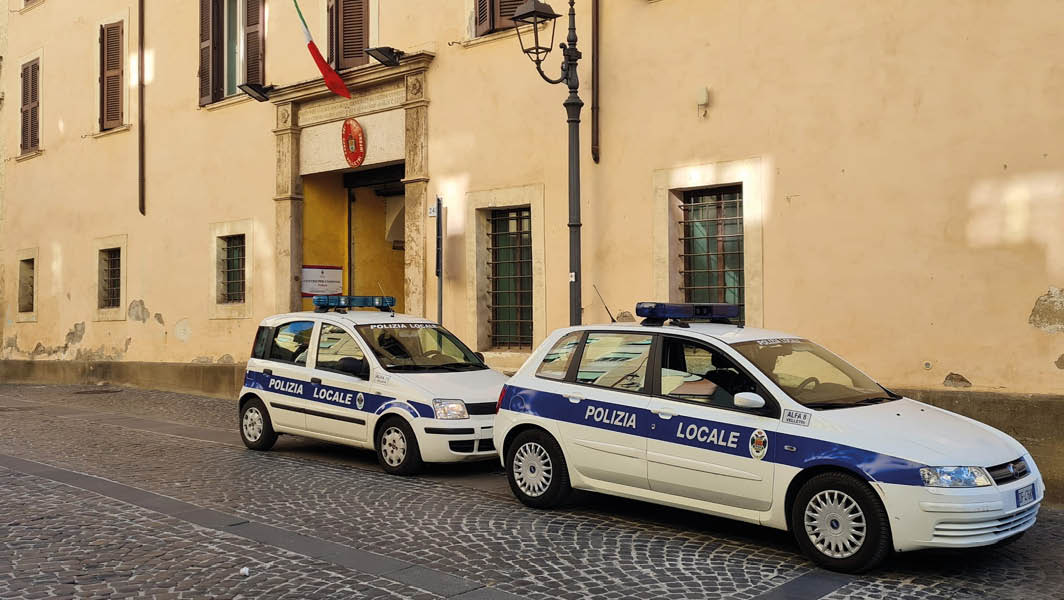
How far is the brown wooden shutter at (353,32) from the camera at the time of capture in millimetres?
15625

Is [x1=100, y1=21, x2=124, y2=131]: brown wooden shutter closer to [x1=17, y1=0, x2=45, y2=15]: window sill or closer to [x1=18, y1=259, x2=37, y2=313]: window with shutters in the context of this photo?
[x1=17, y1=0, x2=45, y2=15]: window sill

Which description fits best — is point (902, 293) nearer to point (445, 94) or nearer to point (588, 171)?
point (588, 171)

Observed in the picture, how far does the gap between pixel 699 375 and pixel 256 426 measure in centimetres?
596

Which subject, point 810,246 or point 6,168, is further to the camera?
point 6,168

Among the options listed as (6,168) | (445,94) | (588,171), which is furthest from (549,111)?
(6,168)

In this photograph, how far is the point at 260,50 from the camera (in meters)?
17.4

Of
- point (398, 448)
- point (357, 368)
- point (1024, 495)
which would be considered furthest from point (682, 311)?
point (357, 368)

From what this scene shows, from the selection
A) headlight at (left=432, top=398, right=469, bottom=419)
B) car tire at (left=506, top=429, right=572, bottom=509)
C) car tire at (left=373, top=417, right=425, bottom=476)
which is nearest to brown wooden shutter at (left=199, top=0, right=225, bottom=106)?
car tire at (left=373, top=417, right=425, bottom=476)

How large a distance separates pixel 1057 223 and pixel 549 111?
6377 millimetres

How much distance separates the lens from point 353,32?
51.6ft

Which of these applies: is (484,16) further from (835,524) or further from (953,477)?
(953,477)

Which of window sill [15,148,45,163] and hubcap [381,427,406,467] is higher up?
window sill [15,148,45,163]

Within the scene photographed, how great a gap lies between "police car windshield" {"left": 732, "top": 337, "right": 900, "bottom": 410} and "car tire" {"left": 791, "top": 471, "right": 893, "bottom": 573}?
589 millimetres

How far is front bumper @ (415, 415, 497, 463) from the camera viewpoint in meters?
9.09
